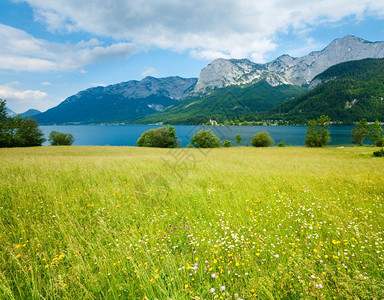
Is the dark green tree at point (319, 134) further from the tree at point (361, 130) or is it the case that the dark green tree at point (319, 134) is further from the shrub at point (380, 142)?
the tree at point (361, 130)

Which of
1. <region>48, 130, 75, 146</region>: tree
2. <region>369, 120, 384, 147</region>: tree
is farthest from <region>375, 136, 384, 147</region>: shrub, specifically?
<region>48, 130, 75, 146</region>: tree

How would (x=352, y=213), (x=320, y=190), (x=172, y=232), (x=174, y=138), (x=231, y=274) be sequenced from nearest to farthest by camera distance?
(x=231, y=274) < (x=172, y=232) < (x=352, y=213) < (x=320, y=190) < (x=174, y=138)

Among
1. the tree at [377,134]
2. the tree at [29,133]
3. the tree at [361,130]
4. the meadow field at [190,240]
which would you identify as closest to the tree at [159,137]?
the tree at [29,133]

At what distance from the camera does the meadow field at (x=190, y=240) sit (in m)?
2.33

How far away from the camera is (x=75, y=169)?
892 centimetres

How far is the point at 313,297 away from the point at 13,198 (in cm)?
734

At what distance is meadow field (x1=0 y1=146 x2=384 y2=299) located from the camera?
2334 mm

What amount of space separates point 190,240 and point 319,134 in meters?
86.6

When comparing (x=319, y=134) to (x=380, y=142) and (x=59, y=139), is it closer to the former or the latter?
(x=380, y=142)

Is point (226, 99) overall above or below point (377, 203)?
above

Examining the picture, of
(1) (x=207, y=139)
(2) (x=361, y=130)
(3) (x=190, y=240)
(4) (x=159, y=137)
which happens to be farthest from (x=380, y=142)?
(3) (x=190, y=240)

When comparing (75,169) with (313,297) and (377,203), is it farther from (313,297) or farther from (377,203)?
(377,203)

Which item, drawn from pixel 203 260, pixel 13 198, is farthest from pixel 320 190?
pixel 13 198

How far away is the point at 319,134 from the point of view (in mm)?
72125
